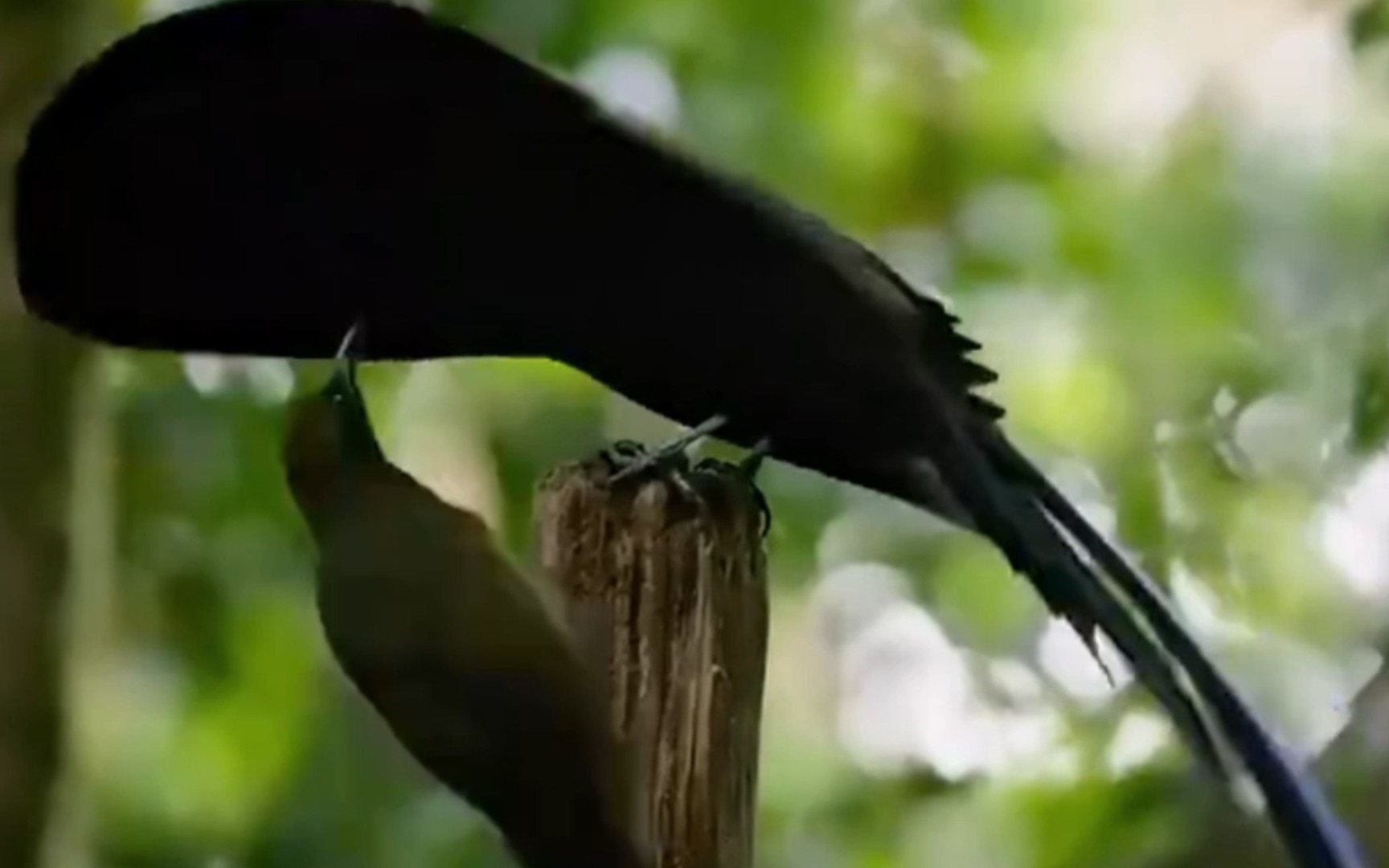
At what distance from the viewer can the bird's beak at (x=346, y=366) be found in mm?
558

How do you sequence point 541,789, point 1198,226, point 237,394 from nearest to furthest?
point 541,789 → point 237,394 → point 1198,226

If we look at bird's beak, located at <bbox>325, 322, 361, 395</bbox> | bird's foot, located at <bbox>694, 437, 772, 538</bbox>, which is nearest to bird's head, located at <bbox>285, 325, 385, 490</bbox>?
bird's beak, located at <bbox>325, 322, 361, 395</bbox>

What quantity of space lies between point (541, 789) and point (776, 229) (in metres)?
0.17

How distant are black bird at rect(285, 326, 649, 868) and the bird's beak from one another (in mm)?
25

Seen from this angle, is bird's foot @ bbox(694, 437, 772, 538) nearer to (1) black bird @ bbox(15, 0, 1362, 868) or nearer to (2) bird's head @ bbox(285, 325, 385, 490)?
(1) black bird @ bbox(15, 0, 1362, 868)

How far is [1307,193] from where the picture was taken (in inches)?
44.3

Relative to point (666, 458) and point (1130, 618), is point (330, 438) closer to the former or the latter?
point (666, 458)

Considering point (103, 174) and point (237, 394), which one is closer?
point (103, 174)

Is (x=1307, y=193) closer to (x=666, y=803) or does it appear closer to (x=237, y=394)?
(x=237, y=394)

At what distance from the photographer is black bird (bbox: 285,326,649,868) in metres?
0.51

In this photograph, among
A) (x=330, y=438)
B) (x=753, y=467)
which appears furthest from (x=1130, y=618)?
(x=330, y=438)

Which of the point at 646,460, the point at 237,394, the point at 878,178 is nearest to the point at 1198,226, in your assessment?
the point at 878,178

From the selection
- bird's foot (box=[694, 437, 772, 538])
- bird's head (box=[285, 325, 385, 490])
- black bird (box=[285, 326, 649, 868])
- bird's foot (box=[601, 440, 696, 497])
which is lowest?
black bird (box=[285, 326, 649, 868])

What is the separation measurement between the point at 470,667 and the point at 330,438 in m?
0.08
